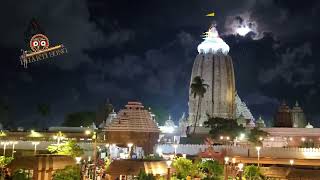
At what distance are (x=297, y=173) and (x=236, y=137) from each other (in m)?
34.6

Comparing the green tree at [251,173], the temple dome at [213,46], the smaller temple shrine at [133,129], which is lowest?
the green tree at [251,173]

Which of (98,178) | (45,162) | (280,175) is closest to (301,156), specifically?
(280,175)

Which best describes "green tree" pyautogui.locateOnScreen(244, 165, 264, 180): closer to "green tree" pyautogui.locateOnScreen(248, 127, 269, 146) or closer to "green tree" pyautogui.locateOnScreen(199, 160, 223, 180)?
"green tree" pyautogui.locateOnScreen(199, 160, 223, 180)

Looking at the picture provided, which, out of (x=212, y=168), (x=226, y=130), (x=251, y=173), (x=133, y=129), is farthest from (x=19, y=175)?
(x=226, y=130)

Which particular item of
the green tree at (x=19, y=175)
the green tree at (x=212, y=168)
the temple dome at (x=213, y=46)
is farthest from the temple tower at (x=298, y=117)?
the green tree at (x=19, y=175)

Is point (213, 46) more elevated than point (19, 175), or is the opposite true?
point (213, 46)

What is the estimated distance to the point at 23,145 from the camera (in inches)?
1716

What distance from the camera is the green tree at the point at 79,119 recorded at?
95.2 metres

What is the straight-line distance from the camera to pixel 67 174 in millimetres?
23641

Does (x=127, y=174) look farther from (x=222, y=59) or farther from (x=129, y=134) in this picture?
(x=222, y=59)

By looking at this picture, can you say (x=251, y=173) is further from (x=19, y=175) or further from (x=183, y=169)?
(x=19, y=175)

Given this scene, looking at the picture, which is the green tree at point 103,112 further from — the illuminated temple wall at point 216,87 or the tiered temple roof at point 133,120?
A: the tiered temple roof at point 133,120

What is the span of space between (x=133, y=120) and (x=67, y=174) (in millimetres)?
23401

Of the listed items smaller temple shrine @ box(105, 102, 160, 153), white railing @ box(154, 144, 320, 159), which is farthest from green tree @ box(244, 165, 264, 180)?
smaller temple shrine @ box(105, 102, 160, 153)
